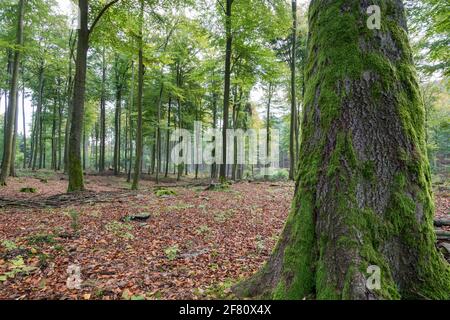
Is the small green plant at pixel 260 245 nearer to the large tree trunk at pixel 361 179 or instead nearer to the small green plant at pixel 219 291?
the small green plant at pixel 219 291

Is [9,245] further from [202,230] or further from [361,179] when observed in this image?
[361,179]

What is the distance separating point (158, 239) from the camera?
18.0 feet

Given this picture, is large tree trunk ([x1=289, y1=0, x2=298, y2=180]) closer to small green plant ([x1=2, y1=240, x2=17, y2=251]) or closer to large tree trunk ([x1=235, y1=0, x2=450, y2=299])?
large tree trunk ([x1=235, y1=0, x2=450, y2=299])

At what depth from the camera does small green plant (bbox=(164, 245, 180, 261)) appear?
451 centimetres

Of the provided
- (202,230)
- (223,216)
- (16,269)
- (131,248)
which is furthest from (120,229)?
(223,216)

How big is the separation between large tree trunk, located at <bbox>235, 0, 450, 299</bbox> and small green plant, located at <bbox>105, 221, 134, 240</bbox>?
11.8ft

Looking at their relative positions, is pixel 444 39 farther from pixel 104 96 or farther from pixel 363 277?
pixel 104 96

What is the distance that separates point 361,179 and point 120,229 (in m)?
5.32

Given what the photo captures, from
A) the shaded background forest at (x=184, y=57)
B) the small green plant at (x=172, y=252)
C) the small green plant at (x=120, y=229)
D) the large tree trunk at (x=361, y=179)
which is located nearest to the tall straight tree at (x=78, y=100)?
the shaded background forest at (x=184, y=57)

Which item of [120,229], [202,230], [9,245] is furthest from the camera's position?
[202,230]

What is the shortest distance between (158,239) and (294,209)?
352 cm

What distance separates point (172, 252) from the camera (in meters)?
4.71
